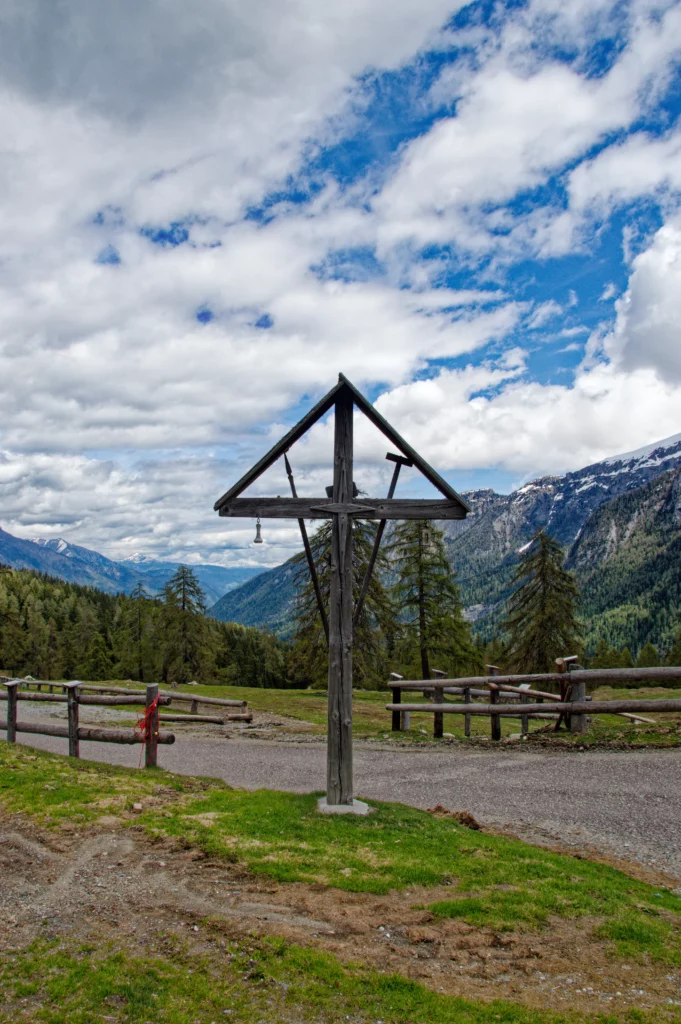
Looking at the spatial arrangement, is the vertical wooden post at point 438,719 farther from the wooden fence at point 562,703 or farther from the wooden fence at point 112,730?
the wooden fence at point 112,730

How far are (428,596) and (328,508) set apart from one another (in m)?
27.2

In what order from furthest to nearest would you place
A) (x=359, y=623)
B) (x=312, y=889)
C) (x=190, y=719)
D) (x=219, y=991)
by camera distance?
(x=359, y=623), (x=190, y=719), (x=312, y=889), (x=219, y=991)

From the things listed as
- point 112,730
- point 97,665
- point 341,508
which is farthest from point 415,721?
point 97,665

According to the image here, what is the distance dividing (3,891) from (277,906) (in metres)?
3.12

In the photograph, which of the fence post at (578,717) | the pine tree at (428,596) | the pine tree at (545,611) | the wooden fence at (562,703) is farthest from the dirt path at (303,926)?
the pine tree at (545,611)

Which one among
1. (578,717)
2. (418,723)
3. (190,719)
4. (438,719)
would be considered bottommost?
(418,723)

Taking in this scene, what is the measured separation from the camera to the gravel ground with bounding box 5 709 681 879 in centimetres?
991

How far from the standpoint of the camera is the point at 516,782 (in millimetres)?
12836

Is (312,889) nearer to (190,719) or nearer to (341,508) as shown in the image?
(341,508)

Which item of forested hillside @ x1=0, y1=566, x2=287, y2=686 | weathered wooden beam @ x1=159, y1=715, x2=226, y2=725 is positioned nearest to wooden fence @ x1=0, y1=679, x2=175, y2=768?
weathered wooden beam @ x1=159, y1=715, x2=226, y2=725

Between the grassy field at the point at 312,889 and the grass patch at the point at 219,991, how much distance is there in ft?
0.04

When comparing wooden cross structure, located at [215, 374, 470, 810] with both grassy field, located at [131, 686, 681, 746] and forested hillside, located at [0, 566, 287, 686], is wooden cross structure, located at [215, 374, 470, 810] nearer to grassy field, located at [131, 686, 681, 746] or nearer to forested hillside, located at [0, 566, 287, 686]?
grassy field, located at [131, 686, 681, 746]

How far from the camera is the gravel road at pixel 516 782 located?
9.94 meters

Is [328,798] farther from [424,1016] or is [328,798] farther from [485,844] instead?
[424,1016]
